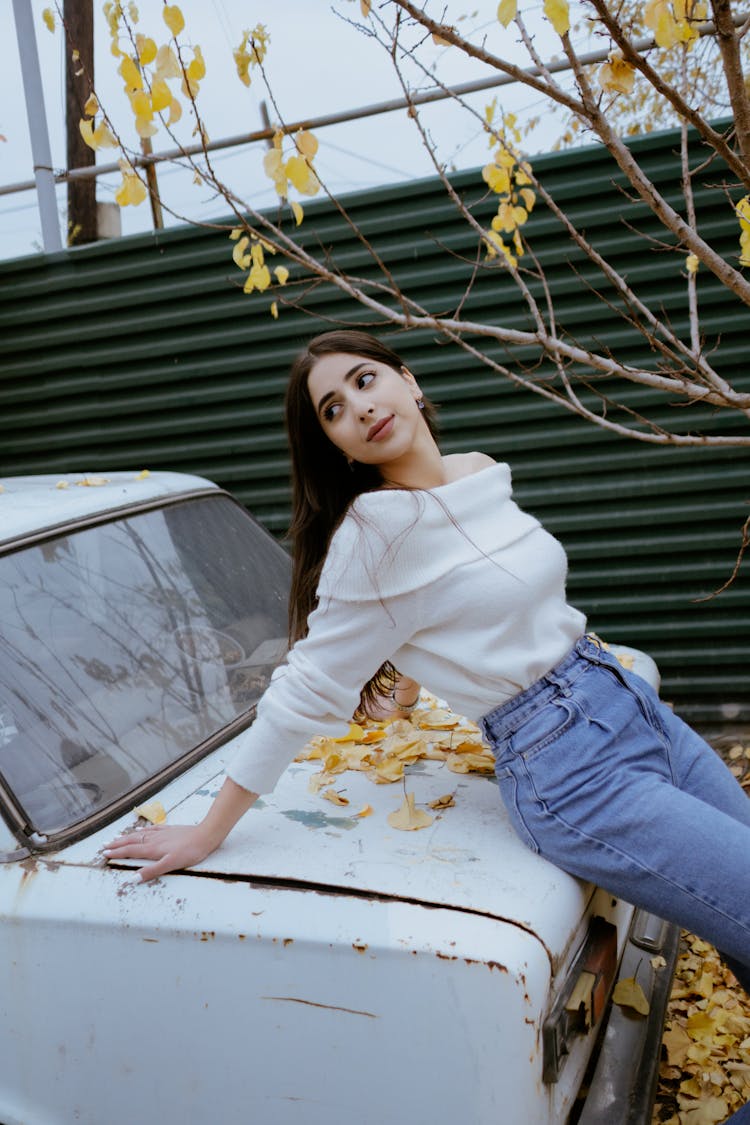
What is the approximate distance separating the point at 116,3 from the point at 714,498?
3.45 m

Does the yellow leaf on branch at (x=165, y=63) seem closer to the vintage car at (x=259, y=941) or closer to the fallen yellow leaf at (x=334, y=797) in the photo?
the vintage car at (x=259, y=941)

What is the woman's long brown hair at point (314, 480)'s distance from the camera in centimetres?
211

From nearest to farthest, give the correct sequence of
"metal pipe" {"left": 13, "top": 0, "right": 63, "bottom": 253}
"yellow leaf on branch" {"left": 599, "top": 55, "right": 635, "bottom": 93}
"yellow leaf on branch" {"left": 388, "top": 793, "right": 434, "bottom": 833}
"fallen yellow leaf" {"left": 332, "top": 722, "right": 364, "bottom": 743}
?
"yellow leaf on branch" {"left": 388, "top": 793, "right": 434, "bottom": 833}
"yellow leaf on branch" {"left": 599, "top": 55, "right": 635, "bottom": 93}
"fallen yellow leaf" {"left": 332, "top": 722, "right": 364, "bottom": 743}
"metal pipe" {"left": 13, "top": 0, "right": 63, "bottom": 253}

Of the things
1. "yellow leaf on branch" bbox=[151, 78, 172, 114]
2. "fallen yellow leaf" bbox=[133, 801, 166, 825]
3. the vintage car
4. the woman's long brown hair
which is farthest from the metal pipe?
"fallen yellow leaf" bbox=[133, 801, 166, 825]

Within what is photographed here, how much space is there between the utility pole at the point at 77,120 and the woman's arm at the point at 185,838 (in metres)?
4.98

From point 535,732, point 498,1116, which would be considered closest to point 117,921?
point 498,1116

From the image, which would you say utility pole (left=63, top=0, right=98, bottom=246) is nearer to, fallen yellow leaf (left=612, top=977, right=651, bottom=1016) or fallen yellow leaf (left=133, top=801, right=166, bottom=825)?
fallen yellow leaf (left=133, top=801, right=166, bottom=825)

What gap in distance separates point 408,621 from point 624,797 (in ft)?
1.67

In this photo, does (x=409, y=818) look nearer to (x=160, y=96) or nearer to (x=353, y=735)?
(x=353, y=735)

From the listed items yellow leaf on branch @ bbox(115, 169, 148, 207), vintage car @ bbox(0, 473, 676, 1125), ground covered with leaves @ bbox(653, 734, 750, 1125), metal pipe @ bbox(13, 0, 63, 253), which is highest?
metal pipe @ bbox(13, 0, 63, 253)

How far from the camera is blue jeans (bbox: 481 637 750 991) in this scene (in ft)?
5.27

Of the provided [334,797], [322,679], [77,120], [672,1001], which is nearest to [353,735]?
[334,797]

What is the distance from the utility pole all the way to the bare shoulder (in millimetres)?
4486

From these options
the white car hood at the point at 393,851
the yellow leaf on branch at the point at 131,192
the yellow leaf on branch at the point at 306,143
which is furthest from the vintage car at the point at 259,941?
the yellow leaf on branch at the point at 306,143
